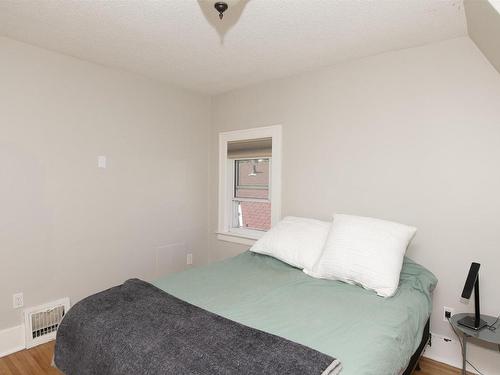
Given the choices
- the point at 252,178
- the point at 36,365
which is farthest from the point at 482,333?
the point at 36,365

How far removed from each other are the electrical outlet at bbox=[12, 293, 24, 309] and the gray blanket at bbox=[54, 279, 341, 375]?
1.01 m

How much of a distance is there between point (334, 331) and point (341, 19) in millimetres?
1835

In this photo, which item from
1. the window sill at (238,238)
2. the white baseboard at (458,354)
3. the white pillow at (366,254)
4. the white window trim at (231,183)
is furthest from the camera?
the window sill at (238,238)

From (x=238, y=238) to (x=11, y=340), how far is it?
2117 millimetres

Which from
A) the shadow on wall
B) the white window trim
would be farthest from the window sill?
the shadow on wall

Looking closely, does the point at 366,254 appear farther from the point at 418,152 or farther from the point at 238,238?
the point at 238,238

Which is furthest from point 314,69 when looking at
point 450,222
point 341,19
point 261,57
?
point 450,222

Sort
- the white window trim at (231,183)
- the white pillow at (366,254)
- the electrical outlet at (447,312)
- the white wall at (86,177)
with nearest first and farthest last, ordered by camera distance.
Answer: the white pillow at (366,254) < the electrical outlet at (447,312) < the white wall at (86,177) < the white window trim at (231,183)

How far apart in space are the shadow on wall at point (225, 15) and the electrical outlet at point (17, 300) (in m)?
2.48

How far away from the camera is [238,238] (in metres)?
3.54

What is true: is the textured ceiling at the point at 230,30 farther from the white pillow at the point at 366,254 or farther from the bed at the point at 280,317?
the bed at the point at 280,317

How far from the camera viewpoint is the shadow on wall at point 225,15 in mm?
1857

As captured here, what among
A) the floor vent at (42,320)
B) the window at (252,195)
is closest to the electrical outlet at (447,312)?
the window at (252,195)

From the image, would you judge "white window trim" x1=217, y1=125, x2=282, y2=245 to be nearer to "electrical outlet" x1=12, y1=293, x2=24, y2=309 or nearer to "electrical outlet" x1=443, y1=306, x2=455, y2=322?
"electrical outlet" x1=443, y1=306, x2=455, y2=322
